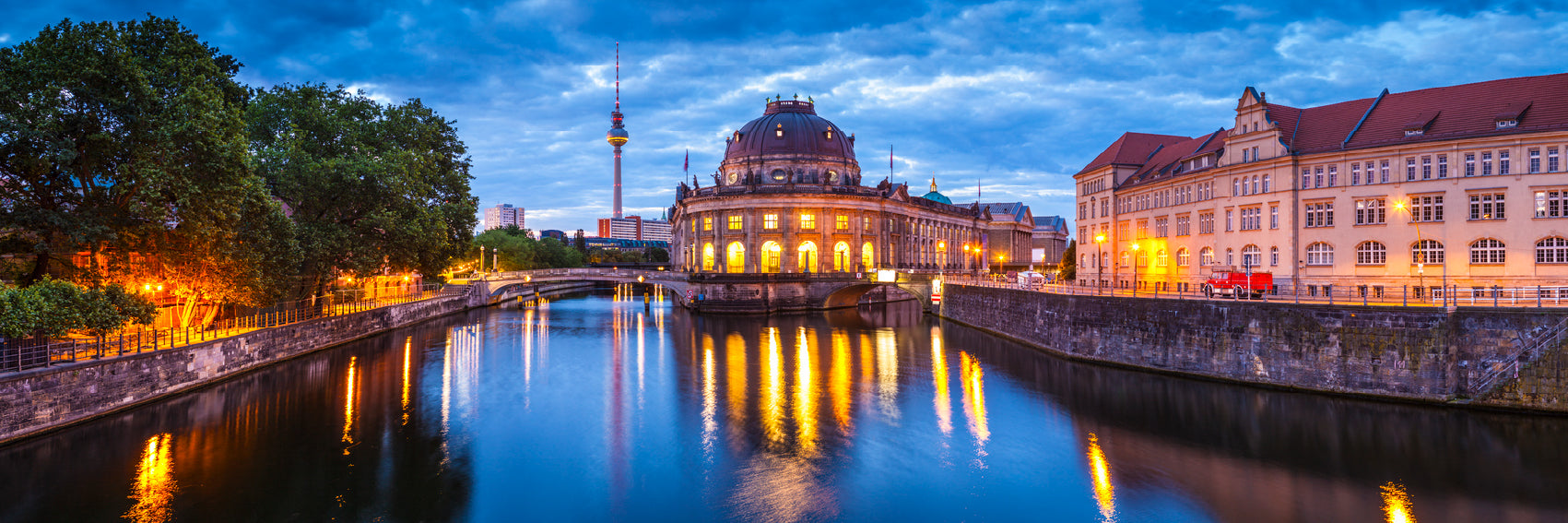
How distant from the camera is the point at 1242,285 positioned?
A: 3659cm

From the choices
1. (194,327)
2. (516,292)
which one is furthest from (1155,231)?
(516,292)

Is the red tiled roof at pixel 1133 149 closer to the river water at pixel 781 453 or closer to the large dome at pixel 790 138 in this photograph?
the river water at pixel 781 453

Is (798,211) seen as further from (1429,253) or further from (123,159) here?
(123,159)

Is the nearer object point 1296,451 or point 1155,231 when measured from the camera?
point 1296,451

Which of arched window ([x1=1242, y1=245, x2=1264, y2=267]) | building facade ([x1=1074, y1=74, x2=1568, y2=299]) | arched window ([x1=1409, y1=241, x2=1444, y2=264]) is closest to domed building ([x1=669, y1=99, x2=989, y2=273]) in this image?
building facade ([x1=1074, y1=74, x2=1568, y2=299])

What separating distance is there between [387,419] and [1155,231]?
2115 inches

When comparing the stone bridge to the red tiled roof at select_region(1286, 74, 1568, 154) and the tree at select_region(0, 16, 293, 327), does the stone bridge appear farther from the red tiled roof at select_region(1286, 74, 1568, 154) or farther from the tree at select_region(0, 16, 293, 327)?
the tree at select_region(0, 16, 293, 327)

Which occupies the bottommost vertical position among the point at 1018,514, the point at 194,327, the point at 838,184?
the point at 1018,514

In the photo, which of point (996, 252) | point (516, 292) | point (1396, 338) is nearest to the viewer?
point (1396, 338)

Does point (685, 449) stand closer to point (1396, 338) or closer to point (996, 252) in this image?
point (1396, 338)

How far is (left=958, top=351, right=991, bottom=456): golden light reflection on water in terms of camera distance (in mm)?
27938

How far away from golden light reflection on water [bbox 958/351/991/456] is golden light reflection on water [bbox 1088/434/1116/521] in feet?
11.0

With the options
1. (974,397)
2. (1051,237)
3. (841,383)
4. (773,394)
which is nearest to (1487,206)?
(974,397)

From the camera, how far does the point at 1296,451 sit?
79.6ft
